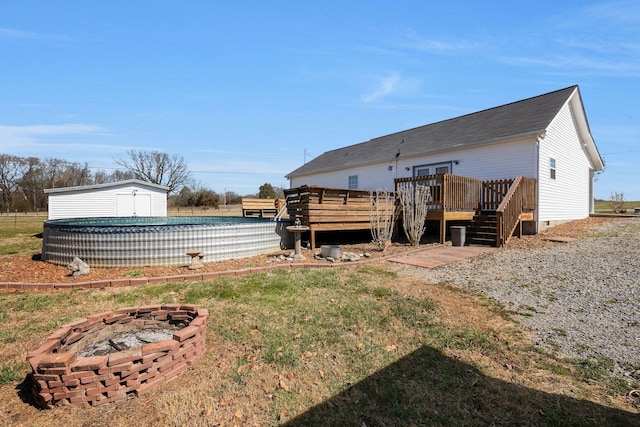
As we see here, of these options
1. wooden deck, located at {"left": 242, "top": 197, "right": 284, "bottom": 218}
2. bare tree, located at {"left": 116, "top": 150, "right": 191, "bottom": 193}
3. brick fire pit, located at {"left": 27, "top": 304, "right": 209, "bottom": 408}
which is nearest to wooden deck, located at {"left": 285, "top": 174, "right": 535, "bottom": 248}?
brick fire pit, located at {"left": 27, "top": 304, "right": 209, "bottom": 408}

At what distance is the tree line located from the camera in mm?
42719

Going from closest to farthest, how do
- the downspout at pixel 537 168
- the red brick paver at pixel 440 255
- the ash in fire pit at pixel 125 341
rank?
the ash in fire pit at pixel 125 341 < the red brick paver at pixel 440 255 < the downspout at pixel 537 168

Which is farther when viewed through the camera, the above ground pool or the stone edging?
the above ground pool

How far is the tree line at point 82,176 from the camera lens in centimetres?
4272

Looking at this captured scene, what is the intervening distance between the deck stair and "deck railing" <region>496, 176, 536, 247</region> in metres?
0.27

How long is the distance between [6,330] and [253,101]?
16.7 m

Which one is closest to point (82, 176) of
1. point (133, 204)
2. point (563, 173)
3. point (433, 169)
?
point (133, 204)

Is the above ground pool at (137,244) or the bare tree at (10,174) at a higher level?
the bare tree at (10,174)

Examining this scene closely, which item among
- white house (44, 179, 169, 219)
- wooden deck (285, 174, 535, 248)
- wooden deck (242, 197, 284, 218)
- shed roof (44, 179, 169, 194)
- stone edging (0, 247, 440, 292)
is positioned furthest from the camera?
wooden deck (242, 197, 284, 218)

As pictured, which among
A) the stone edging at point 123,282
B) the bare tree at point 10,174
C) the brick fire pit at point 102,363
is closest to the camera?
the brick fire pit at point 102,363

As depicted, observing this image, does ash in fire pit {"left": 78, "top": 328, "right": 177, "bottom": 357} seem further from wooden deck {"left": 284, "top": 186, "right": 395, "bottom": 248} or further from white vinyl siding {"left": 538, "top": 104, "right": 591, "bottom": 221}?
white vinyl siding {"left": 538, "top": 104, "right": 591, "bottom": 221}

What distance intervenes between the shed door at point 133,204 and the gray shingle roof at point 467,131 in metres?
11.2

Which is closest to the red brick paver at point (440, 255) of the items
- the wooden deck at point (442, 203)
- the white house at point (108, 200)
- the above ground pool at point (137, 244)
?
the wooden deck at point (442, 203)

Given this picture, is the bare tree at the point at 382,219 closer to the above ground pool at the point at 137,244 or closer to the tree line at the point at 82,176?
the above ground pool at the point at 137,244
